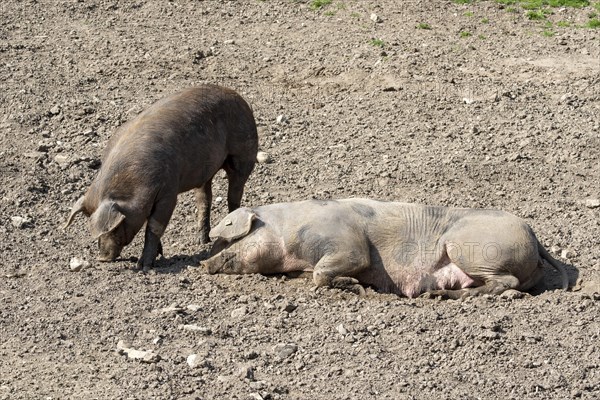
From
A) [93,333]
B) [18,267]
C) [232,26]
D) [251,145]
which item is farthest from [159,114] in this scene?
[232,26]

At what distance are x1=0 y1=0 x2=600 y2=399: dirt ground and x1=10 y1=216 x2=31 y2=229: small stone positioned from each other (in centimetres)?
2

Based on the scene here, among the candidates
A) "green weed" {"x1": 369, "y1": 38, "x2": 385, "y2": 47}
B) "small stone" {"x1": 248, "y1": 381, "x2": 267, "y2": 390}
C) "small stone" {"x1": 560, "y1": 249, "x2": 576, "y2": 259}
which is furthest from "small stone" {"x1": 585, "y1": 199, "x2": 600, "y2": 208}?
"green weed" {"x1": 369, "y1": 38, "x2": 385, "y2": 47}

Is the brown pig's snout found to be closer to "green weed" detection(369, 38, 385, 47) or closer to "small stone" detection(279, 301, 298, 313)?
"small stone" detection(279, 301, 298, 313)

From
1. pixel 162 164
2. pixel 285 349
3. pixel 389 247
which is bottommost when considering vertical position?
pixel 389 247

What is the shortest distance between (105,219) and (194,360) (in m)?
2.00

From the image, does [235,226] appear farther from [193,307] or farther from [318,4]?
[318,4]

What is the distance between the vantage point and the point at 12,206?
10.1 metres

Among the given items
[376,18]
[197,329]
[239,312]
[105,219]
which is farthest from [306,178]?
[376,18]

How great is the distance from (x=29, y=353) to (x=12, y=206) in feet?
9.69

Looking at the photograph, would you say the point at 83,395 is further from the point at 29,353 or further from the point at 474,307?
the point at 474,307

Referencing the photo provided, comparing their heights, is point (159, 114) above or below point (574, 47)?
above

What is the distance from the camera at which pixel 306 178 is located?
10984 millimetres

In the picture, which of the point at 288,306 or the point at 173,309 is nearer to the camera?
the point at 173,309

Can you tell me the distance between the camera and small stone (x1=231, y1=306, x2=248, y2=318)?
8.03 meters
